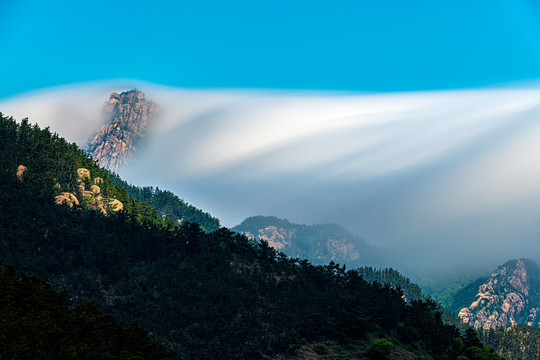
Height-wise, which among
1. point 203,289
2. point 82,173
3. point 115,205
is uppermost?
point 82,173

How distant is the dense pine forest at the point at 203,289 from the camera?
68.8 meters

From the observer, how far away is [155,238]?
359 ft

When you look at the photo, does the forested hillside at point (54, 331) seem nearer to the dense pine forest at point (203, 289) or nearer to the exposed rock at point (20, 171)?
the dense pine forest at point (203, 289)

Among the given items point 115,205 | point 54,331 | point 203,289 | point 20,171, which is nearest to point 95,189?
point 115,205

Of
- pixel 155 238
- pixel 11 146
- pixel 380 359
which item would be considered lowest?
pixel 380 359

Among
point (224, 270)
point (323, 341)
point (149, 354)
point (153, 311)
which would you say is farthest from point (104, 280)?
point (149, 354)

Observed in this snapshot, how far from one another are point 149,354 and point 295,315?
129 ft

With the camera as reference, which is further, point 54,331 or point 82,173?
point 82,173

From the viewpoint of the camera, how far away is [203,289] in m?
85.8

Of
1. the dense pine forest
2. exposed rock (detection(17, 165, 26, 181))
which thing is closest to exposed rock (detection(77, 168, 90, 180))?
the dense pine forest

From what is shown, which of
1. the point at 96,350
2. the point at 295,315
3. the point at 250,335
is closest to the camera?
the point at 96,350

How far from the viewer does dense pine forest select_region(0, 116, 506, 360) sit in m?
68.8

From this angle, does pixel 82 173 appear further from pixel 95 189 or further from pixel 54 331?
pixel 54 331

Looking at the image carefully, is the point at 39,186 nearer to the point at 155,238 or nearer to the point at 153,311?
the point at 155,238
